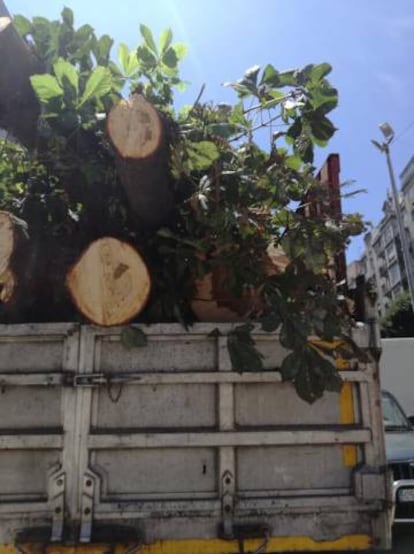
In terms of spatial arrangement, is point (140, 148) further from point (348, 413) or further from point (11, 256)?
point (348, 413)

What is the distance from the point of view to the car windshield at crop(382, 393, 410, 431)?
7180 millimetres

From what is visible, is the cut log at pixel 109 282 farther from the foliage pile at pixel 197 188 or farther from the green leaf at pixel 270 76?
the green leaf at pixel 270 76

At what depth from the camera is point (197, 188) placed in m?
3.29

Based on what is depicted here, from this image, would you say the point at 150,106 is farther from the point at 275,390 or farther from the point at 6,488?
the point at 6,488

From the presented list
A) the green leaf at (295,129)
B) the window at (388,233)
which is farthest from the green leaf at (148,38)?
the window at (388,233)

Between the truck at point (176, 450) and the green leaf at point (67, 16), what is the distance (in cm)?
177

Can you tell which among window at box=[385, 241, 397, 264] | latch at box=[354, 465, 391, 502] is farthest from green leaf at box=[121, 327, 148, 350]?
window at box=[385, 241, 397, 264]

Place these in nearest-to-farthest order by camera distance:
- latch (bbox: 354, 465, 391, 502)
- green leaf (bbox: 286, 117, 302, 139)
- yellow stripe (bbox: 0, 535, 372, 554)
Answer: 1. yellow stripe (bbox: 0, 535, 372, 554)
2. latch (bbox: 354, 465, 391, 502)
3. green leaf (bbox: 286, 117, 302, 139)

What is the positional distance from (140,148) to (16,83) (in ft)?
2.90

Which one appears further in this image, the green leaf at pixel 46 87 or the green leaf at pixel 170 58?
the green leaf at pixel 170 58

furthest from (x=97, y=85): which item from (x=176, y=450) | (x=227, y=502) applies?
(x=227, y=502)

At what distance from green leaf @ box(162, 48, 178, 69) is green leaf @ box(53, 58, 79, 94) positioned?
0.65m

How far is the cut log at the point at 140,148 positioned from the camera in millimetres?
2926

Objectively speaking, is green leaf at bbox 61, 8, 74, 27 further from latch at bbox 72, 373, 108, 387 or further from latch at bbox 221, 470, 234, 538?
latch at bbox 221, 470, 234, 538
